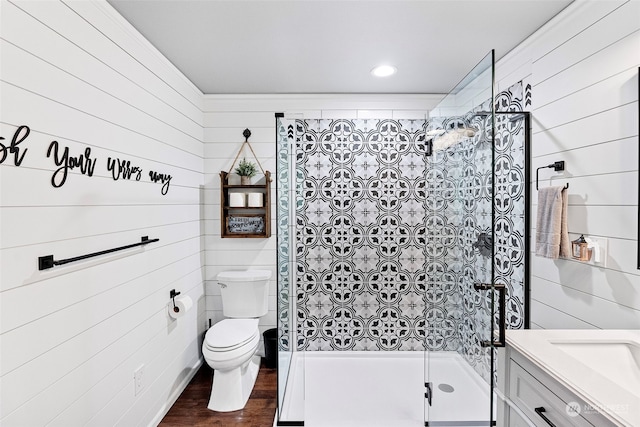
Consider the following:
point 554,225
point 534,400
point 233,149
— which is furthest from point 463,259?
point 233,149

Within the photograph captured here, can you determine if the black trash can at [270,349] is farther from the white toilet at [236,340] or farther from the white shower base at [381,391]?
the white shower base at [381,391]

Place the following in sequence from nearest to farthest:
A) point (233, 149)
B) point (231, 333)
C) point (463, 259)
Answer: point (463, 259)
point (231, 333)
point (233, 149)

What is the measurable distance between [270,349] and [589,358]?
2.33 m

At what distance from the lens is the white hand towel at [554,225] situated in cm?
162

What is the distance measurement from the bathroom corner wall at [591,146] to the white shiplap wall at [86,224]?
7.57 feet

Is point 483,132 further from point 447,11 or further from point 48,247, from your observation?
point 48,247

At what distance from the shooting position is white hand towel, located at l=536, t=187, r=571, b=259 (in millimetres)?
1616

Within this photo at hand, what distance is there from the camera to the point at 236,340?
2.26m

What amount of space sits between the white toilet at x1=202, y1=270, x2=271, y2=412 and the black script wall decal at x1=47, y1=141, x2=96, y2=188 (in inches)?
53.5

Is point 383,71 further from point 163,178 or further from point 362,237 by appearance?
point 163,178

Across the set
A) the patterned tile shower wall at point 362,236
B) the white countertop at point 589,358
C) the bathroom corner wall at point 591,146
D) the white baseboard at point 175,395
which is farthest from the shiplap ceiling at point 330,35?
the white baseboard at point 175,395

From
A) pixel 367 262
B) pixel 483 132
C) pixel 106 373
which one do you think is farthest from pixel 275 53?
pixel 106 373

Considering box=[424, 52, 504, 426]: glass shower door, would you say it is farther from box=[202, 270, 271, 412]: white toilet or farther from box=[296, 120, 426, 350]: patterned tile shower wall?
box=[202, 270, 271, 412]: white toilet

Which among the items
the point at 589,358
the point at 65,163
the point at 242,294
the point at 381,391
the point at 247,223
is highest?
the point at 65,163
